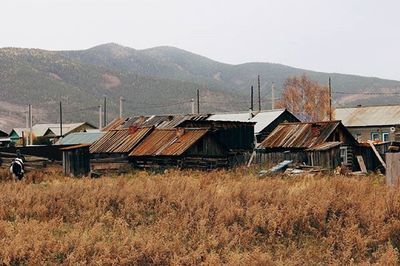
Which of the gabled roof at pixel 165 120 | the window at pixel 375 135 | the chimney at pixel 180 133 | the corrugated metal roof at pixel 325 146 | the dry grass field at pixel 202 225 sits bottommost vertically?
the dry grass field at pixel 202 225

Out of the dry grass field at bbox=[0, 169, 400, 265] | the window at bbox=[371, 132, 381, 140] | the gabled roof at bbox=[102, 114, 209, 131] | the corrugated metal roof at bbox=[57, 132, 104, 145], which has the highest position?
the gabled roof at bbox=[102, 114, 209, 131]

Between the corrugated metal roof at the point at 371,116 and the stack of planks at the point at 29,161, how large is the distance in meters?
39.7

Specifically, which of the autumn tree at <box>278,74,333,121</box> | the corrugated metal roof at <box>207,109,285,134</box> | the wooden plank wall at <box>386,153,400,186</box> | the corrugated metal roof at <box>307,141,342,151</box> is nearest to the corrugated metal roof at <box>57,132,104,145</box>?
the corrugated metal roof at <box>207,109,285,134</box>

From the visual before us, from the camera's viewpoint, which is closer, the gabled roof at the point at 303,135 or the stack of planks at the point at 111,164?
the stack of planks at the point at 111,164

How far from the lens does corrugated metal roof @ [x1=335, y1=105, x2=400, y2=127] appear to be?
193 ft

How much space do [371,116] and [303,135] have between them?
30942 millimetres

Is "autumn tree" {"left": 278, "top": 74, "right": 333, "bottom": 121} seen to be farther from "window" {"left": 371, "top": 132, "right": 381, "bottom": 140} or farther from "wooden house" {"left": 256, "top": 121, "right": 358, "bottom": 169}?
"wooden house" {"left": 256, "top": 121, "right": 358, "bottom": 169}

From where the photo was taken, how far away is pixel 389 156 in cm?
1770

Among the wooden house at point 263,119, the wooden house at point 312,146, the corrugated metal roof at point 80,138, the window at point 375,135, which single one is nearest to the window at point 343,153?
the wooden house at point 312,146

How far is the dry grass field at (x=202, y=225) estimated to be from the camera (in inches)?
450

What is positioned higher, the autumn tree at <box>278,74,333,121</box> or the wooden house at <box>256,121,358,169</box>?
the autumn tree at <box>278,74,333,121</box>

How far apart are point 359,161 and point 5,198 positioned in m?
22.8

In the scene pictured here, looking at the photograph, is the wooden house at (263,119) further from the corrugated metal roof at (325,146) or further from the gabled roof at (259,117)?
the corrugated metal roof at (325,146)

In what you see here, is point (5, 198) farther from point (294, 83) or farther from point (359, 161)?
point (294, 83)
